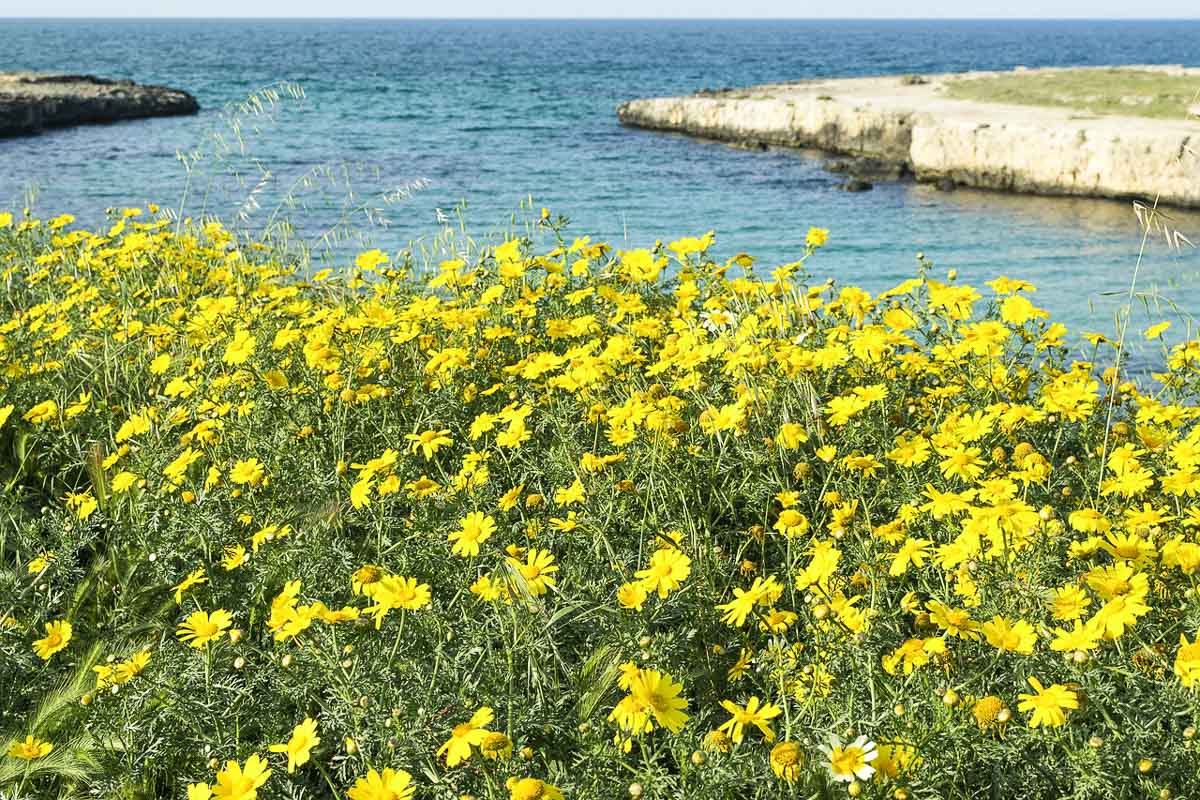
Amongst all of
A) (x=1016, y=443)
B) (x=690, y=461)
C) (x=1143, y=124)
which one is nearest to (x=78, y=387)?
(x=690, y=461)

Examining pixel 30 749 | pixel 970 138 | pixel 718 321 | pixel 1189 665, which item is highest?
pixel 718 321

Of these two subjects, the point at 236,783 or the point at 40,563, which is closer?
the point at 236,783

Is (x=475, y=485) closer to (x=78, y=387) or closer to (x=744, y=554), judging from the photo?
(x=744, y=554)

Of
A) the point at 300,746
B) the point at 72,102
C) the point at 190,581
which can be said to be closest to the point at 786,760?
the point at 300,746

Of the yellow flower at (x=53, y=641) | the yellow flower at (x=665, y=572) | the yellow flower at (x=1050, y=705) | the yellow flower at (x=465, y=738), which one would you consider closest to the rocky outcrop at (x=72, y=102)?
the yellow flower at (x=53, y=641)

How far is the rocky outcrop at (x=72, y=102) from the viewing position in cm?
3019

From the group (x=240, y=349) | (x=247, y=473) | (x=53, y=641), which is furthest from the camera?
(x=240, y=349)

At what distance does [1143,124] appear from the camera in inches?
763

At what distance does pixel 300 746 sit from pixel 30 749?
2.09 feet

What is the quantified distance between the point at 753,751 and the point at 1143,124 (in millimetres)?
20726

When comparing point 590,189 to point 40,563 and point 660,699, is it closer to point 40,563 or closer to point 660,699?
point 40,563

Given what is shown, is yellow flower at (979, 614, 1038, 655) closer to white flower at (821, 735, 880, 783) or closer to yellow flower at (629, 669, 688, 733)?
white flower at (821, 735, 880, 783)

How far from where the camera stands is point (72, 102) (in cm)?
3291

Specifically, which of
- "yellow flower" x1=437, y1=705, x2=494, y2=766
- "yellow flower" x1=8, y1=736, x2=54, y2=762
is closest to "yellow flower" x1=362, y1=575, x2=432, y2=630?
"yellow flower" x1=437, y1=705, x2=494, y2=766
